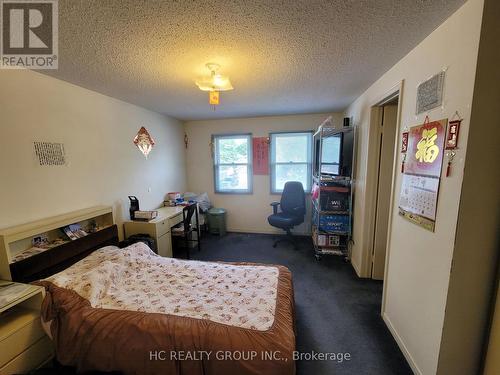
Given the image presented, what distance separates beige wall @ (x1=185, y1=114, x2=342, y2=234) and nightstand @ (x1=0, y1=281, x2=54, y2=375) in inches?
129

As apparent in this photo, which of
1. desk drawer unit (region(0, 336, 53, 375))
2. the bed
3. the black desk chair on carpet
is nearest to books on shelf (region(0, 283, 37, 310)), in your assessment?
the bed

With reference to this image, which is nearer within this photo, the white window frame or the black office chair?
the black office chair

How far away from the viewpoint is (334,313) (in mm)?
2135

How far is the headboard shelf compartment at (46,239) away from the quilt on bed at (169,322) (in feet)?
0.78

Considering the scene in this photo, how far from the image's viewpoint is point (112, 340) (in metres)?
1.32

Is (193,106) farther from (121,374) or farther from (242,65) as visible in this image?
(121,374)

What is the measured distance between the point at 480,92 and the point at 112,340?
249 cm

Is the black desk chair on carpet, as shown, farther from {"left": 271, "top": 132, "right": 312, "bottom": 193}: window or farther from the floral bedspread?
{"left": 271, "top": 132, "right": 312, "bottom": 193}: window

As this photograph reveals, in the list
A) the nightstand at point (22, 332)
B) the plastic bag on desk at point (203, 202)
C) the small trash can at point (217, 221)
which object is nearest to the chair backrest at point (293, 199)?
the small trash can at point (217, 221)

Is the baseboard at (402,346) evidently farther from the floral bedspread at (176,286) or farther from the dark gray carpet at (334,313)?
the floral bedspread at (176,286)

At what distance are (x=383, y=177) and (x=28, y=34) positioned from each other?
333cm

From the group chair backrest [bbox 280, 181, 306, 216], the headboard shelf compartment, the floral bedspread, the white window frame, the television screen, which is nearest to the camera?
the floral bedspread

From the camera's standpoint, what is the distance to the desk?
9.34 ft

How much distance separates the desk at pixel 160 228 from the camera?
2848 millimetres
